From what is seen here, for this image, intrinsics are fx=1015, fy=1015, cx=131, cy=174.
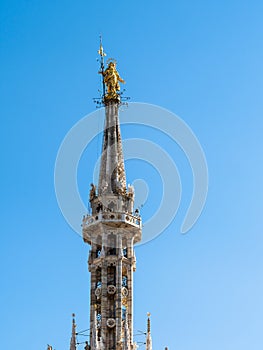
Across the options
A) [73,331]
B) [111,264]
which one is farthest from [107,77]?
[73,331]

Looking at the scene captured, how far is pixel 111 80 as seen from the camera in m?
131

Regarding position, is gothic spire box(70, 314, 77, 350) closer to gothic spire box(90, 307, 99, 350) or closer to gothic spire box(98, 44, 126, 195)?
gothic spire box(90, 307, 99, 350)

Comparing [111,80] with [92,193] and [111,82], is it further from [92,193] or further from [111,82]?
[92,193]

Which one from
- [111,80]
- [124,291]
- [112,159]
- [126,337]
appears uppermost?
[111,80]

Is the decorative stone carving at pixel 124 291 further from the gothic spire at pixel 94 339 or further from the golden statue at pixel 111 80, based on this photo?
the golden statue at pixel 111 80

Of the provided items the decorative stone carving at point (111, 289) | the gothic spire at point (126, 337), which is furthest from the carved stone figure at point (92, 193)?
the gothic spire at point (126, 337)

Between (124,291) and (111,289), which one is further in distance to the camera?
(124,291)

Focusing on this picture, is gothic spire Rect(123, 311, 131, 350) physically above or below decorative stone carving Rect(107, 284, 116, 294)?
below

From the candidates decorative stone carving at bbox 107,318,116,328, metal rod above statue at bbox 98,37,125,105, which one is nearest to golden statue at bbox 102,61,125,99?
metal rod above statue at bbox 98,37,125,105

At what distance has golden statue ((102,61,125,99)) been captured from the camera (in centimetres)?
13075

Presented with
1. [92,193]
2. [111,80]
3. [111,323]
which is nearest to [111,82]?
[111,80]

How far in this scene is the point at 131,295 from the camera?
11912cm

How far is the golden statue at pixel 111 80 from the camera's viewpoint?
429ft

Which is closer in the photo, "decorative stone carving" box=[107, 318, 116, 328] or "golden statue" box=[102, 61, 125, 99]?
"decorative stone carving" box=[107, 318, 116, 328]
